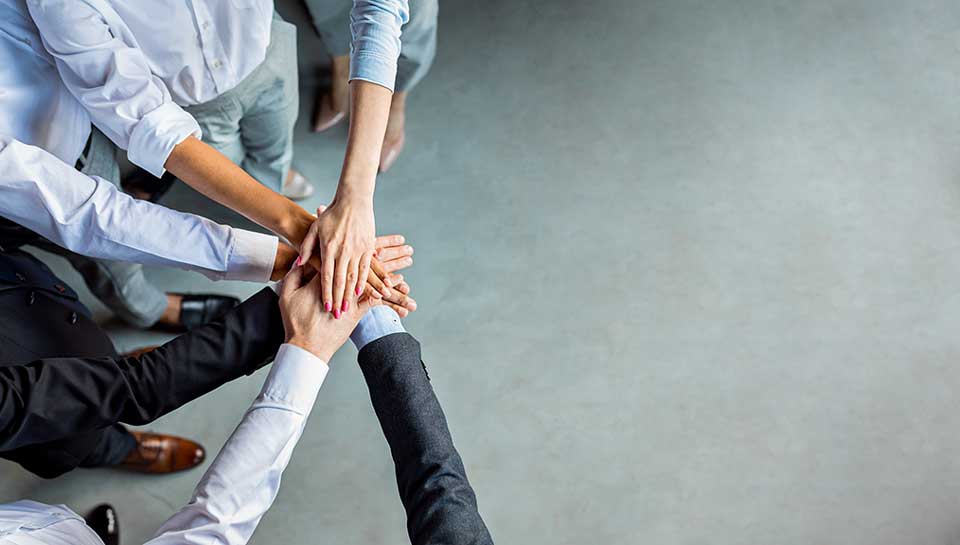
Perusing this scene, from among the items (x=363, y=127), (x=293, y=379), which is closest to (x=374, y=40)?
(x=363, y=127)

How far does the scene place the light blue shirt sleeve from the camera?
130 centimetres

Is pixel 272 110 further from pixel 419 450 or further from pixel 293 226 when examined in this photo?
pixel 419 450

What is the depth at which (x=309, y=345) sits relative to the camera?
1114 mm

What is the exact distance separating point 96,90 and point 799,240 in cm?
158

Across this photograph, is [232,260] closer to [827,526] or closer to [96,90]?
[96,90]

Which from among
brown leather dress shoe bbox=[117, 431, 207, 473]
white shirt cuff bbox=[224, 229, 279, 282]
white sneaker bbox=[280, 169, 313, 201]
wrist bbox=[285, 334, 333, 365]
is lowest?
wrist bbox=[285, 334, 333, 365]

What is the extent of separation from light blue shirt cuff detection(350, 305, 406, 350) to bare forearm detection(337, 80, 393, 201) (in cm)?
21

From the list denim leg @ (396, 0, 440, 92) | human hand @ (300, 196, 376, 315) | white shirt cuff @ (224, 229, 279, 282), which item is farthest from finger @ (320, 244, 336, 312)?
denim leg @ (396, 0, 440, 92)

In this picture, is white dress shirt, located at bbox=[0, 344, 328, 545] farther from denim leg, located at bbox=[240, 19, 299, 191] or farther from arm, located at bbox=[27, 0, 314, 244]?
denim leg, located at bbox=[240, 19, 299, 191]

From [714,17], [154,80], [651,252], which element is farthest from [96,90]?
[714,17]

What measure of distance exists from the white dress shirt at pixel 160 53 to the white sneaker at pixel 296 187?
1.93ft

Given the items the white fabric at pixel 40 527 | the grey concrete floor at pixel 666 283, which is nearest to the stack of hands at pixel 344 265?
the white fabric at pixel 40 527

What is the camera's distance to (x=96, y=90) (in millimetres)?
1207

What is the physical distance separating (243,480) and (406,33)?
1.11 metres
